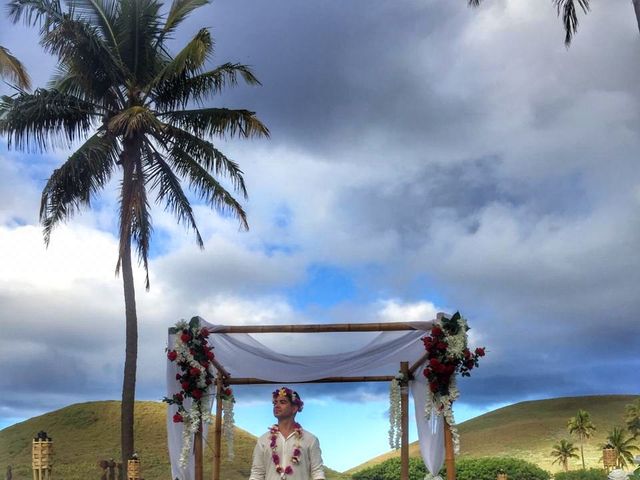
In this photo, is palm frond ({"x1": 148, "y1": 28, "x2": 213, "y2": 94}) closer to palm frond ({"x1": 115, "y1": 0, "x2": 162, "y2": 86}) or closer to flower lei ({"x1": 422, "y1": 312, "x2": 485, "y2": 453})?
palm frond ({"x1": 115, "y1": 0, "x2": 162, "y2": 86})

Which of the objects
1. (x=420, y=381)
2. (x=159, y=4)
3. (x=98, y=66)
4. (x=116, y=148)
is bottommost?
(x=420, y=381)

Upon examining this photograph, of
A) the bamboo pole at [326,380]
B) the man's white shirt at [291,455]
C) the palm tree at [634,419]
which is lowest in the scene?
the man's white shirt at [291,455]

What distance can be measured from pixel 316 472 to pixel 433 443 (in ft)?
15.3

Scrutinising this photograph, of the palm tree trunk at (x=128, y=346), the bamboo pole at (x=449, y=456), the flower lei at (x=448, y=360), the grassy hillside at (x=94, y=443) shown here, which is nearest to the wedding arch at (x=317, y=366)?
the flower lei at (x=448, y=360)

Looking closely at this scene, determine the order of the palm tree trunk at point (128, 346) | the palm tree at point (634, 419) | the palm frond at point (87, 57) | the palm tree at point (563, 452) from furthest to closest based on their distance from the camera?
1. the palm tree at point (563, 452)
2. the palm tree at point (634, 419)
3. the palm frond at point (87, 57)
4. the palm tree trunk at point (128, 346)

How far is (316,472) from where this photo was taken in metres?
7.42

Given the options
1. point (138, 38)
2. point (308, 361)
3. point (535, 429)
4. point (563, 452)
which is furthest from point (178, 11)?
point (535, 429)

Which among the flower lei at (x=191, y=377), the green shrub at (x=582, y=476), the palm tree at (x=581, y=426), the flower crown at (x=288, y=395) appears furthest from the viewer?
the palm tree at (x=581, y=426)

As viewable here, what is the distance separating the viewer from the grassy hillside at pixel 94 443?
111 ft

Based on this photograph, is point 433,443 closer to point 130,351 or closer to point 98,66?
point 130,351

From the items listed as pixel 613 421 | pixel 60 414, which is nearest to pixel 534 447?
pixel 613 421

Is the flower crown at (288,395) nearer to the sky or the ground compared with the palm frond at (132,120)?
nearer to the ground

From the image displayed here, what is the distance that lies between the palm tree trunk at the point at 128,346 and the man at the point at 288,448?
9.95 meters

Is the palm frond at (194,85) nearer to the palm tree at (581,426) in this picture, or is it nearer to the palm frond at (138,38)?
the palm frond at (138,38)
